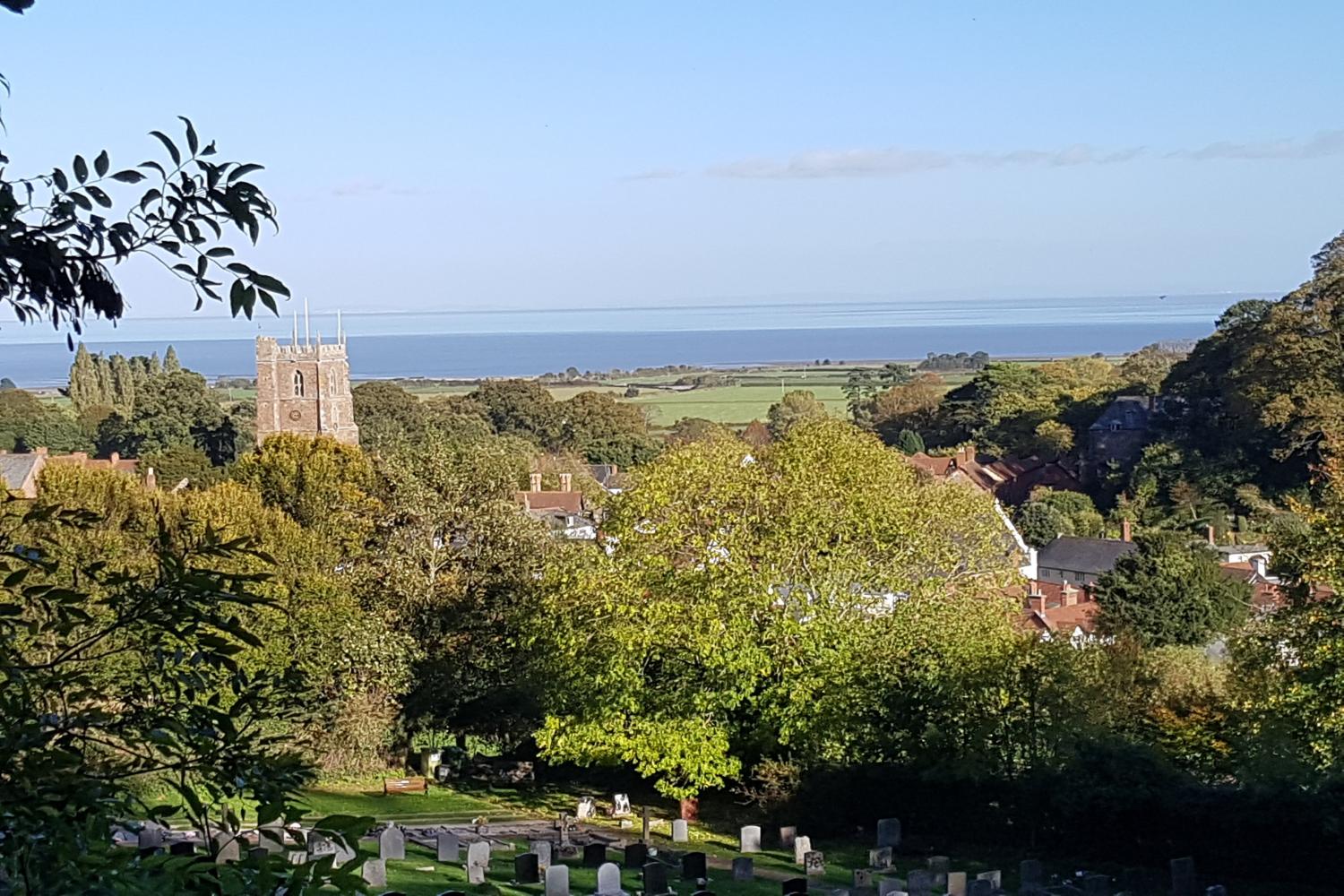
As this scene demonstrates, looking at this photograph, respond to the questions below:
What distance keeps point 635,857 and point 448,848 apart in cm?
284

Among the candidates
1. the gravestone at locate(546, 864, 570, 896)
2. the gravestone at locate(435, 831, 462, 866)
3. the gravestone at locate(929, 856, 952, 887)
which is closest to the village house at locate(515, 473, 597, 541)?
the gravestone at locate(435, 831, 462, 866)

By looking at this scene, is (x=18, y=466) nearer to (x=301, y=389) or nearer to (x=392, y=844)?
(x=301, y=389)

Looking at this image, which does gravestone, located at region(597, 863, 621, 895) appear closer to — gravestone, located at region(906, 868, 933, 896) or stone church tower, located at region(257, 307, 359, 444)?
gravestone, located at region(906, 868, 933, 896)

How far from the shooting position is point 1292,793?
67.8 feet

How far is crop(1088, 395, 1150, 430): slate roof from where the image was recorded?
7031 cm

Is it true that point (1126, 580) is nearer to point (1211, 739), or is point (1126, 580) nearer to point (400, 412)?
point (1211, 739)

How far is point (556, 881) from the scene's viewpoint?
17.5 meters

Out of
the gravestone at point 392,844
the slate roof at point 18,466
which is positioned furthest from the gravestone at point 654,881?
the slate roof at point 18,466

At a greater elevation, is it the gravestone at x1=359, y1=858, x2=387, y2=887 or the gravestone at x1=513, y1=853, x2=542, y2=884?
the gravestone at x1=359, y1=858, x2=387, y2=887

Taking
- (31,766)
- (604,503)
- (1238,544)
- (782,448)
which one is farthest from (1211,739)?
(1238,544)

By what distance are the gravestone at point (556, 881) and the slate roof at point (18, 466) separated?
4390cm

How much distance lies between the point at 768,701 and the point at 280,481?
699 inches

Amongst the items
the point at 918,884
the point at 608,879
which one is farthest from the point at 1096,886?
the point at 608,879

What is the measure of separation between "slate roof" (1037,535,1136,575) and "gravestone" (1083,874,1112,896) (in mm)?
30510
